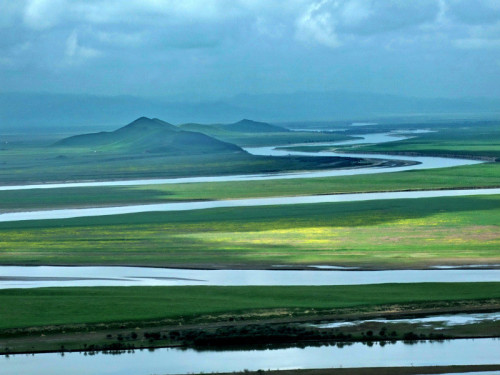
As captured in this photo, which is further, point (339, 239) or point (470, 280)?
point (339, 239)

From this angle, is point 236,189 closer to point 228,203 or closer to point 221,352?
point 228,203

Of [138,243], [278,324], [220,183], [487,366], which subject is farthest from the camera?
[220,183]

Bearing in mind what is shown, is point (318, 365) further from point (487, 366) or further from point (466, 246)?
point (466, 246)

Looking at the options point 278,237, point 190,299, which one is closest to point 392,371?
point 190,299

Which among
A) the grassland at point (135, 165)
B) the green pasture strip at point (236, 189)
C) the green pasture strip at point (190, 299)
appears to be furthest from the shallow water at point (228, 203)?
the grassland at point (135, 165)

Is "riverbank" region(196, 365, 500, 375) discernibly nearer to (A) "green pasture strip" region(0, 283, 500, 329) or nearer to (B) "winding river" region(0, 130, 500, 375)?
(B) "winding river" region(0, 130, 500, 375)

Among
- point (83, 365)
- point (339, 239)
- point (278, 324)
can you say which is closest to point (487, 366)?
point (278, 324)

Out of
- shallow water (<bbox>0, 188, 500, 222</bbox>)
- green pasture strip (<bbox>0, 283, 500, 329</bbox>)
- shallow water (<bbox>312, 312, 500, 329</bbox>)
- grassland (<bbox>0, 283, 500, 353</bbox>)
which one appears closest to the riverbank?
grassland (<bbox>0, 283, 500, 353</bbox>)
